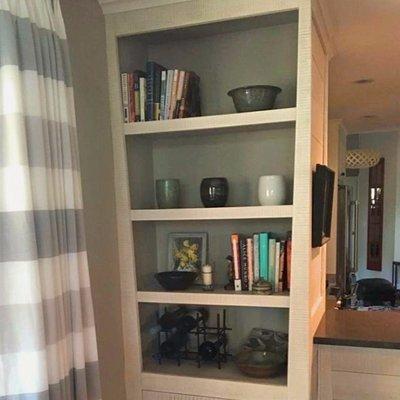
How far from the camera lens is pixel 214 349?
2.03 metres

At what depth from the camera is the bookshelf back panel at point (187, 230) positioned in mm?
2023

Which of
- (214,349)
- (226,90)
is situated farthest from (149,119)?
(214,349)

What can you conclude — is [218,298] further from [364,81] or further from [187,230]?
[364,81]

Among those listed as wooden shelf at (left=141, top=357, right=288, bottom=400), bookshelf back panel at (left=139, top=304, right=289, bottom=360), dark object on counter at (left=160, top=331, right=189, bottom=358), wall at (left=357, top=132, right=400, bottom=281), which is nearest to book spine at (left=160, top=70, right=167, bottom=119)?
bookshelf back panel at (left=139, top=304, right=289, bottom=360)

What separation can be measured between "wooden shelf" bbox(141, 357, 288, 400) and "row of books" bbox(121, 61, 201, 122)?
48.0 inches

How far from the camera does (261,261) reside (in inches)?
74.6

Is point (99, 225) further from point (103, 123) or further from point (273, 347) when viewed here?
point (273, 347)

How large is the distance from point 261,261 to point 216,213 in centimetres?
32

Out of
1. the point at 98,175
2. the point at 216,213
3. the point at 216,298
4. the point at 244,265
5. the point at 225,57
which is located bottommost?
the point at 216,298

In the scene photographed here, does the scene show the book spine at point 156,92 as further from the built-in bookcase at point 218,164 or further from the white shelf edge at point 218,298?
the white shelf edge at point 218,298

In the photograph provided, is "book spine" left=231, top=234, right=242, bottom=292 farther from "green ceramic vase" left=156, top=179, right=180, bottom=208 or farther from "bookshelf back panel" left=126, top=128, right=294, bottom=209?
"green ceramic vase" left=156, top=179, right=180, bottom=208

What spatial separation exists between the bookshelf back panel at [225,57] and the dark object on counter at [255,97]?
0.71 ft

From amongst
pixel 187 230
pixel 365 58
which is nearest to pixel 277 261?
pixel 187 230

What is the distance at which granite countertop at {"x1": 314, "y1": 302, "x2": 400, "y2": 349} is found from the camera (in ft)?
5.90
